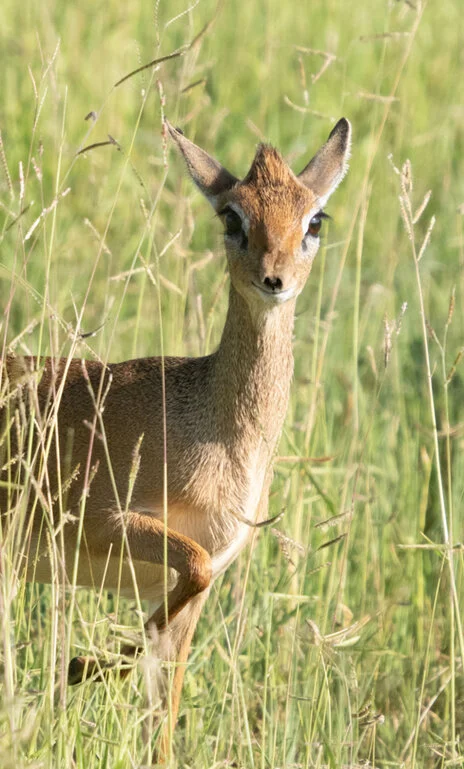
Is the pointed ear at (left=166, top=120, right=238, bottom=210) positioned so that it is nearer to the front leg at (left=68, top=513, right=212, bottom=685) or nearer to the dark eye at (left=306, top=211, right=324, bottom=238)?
the dark eye at (left=306, top=211, right=324, bottom=238)

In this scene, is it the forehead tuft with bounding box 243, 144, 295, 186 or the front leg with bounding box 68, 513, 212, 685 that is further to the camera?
the forehead tuft with bounding box 243, 144, 295, 186

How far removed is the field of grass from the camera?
3980 millimetres

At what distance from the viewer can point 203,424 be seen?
479 cm

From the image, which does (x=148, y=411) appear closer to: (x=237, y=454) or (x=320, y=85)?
(x=237, y=454)

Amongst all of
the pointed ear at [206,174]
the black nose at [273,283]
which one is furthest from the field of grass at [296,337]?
the black nose at [273,283]

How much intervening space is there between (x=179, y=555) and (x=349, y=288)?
13.2 feet

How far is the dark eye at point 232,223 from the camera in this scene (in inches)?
186

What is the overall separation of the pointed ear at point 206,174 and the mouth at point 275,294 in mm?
629

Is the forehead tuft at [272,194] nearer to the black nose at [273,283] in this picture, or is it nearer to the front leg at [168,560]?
the black nose at [273,283]

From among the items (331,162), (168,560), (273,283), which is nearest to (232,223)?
(273,283)

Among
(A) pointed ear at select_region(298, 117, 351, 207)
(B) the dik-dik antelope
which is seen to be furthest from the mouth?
(A) pointed ear at select_region(298, 117, 351, 207)

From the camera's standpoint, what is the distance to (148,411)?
488cm

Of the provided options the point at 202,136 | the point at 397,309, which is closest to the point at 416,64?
the point at 202,136

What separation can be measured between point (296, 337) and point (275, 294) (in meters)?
2.71
